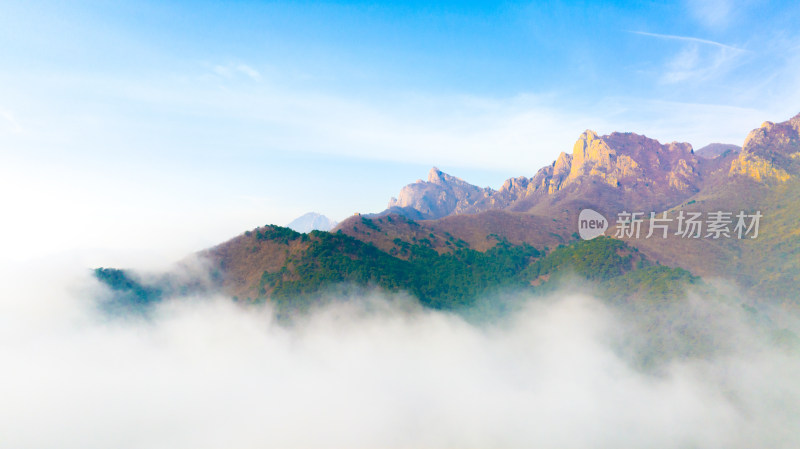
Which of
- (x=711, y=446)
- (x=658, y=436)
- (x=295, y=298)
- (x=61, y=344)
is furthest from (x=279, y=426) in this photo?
(x=711, y=446)

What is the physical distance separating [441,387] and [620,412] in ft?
256

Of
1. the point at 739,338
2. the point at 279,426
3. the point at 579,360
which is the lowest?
the point at 279,426

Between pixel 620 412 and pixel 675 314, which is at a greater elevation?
pixel 675 314

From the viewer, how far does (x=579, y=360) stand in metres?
188

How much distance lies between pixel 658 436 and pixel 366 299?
13302 centimetres

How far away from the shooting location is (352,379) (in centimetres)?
18962

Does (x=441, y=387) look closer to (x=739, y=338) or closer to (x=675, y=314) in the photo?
(x=675, y=314)

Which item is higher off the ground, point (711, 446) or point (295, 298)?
point (295, 298)

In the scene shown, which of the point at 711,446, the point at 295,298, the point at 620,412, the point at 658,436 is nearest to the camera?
the point at 711,446

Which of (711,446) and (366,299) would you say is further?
(366,299)

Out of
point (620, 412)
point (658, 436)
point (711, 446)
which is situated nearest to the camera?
point (711, 446)

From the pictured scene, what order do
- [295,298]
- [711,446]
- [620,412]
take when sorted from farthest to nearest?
[295,298]
[620,412]
[711,446]

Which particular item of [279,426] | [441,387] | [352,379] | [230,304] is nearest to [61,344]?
[230,304]

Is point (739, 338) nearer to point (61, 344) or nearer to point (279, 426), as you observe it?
point (279, 426)
